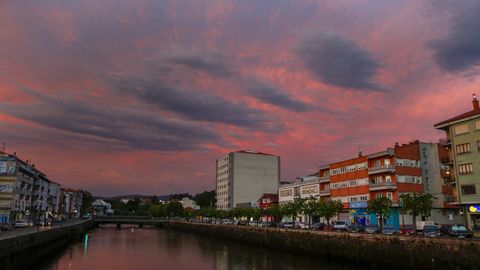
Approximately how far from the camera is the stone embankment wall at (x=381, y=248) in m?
43.6

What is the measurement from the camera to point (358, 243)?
5944 cm

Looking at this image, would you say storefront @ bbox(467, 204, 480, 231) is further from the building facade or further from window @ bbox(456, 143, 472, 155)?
the building facade

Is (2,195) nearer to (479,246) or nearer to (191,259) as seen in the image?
(191,259)

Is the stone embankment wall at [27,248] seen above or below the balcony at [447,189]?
below

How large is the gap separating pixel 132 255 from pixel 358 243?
145ft

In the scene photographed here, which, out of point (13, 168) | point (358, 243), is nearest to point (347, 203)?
point (358, 243)

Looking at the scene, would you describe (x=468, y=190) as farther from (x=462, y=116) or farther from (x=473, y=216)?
(x=462, y=116)

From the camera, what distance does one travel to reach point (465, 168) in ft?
231

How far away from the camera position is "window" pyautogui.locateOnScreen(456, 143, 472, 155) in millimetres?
69875

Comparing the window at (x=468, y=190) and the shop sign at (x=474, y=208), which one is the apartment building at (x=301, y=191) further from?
the shop sign at (x=474, y=208)

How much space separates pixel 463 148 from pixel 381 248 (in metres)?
29.3

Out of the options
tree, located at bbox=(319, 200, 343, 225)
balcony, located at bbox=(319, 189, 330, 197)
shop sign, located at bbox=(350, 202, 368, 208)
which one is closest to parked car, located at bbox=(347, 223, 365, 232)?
tree, located at bbox=(319, 200, 343, 225)

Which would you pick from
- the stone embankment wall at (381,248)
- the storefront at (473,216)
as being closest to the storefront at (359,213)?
the stone embankment wall at (381,248)

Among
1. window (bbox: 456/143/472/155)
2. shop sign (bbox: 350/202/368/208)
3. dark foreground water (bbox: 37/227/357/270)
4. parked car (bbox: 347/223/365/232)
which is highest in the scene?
window (bbox: 456/143/472/155)
